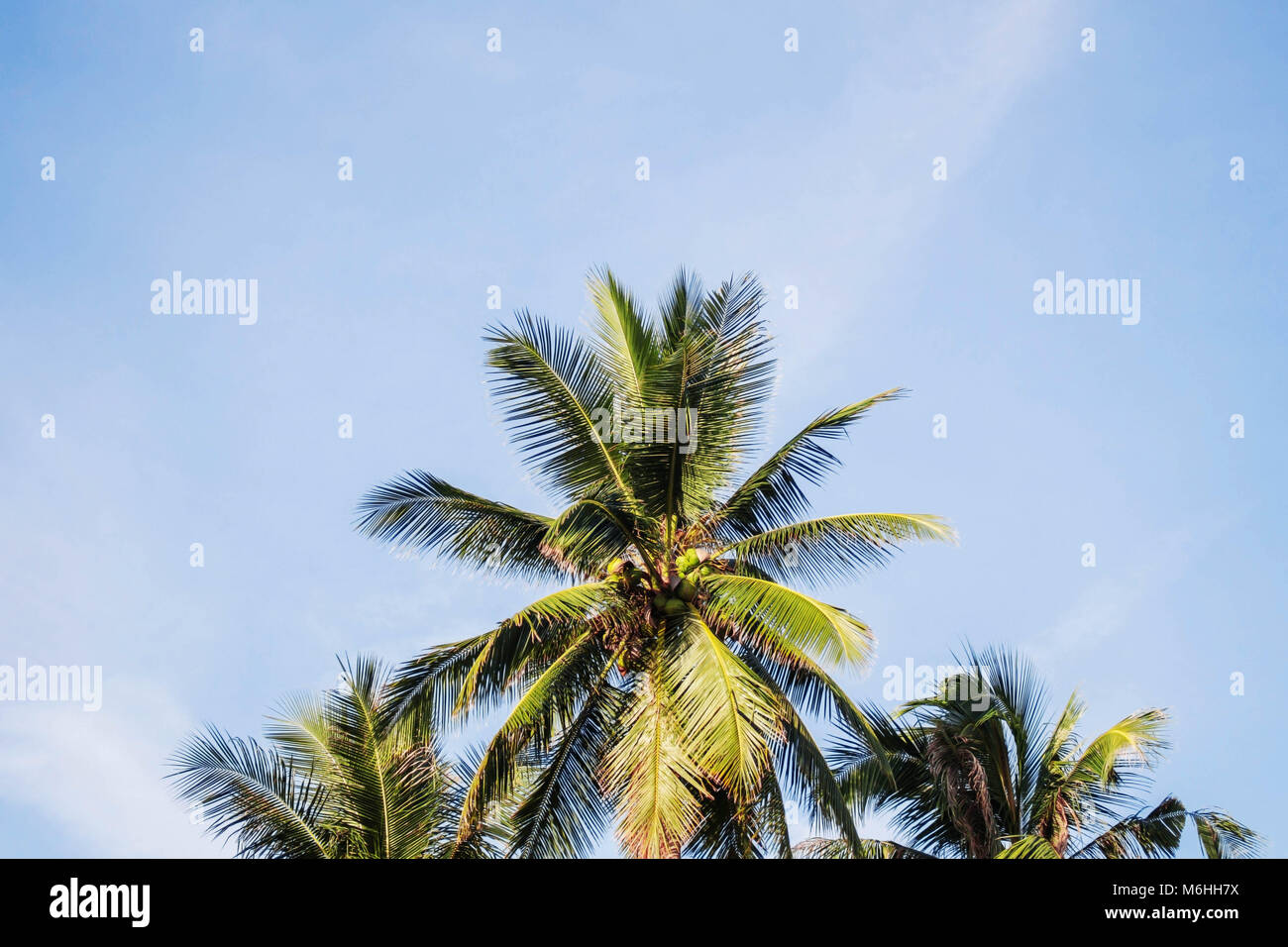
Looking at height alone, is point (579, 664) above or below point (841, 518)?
below

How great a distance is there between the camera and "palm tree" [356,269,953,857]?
16.1 metres

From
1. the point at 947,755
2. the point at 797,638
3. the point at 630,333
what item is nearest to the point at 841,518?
the point at 797,638

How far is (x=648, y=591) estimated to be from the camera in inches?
699

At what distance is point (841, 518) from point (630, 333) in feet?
13.4

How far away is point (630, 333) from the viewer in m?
18.6

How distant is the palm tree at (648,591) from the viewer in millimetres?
16109
